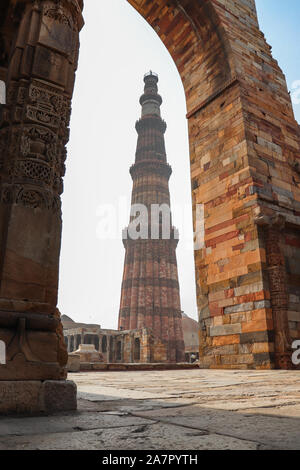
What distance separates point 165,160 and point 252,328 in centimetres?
2527

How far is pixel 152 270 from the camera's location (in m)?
25.4

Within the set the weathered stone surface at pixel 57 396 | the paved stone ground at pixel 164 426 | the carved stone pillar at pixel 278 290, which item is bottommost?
the paved stone ground at pixel 164 426

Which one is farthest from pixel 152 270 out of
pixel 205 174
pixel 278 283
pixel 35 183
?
pixel 35 183

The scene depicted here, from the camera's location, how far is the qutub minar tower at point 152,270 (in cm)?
2456

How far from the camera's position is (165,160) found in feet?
96.5

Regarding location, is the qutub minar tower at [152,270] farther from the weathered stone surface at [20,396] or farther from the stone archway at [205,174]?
the weathered stone surface at [20,396]

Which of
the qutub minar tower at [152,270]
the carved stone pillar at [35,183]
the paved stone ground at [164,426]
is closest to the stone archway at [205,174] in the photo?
the carved stone pillar at [35,183]

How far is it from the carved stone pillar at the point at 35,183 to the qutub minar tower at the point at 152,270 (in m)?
23.0

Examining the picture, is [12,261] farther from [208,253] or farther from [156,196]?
[156,196]

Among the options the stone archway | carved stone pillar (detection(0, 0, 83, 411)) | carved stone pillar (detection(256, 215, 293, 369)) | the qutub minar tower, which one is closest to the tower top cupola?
the qutub minar tower

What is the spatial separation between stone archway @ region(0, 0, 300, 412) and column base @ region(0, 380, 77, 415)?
0.05 metres

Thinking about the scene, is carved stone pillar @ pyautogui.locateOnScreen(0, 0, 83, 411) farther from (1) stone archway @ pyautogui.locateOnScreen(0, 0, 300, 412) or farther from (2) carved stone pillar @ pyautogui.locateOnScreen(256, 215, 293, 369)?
(2) carved stone pillar @ pyautogui.locateOnScreen(256, 215, 293, 369)

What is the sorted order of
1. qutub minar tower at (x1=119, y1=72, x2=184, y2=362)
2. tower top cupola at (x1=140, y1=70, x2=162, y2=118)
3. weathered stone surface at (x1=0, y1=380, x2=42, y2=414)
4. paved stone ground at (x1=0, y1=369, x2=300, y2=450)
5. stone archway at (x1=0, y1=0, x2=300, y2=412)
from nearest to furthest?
1. paved stone ground at (x1=0, y1=369, x2=300, y2=450)
2. weathered stone surface at (x1=0, y1=380, x2=42, y2=414)
3. stone archway at (x1=0, y1=0, x2=300, y2=412)
4. qutub minar tower at (x1=119, y1=72, x2=184, y2=362)
5. tower top cupola at (x1=140, y1=70, x2=162, y2=118)

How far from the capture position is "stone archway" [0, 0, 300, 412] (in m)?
1.78
